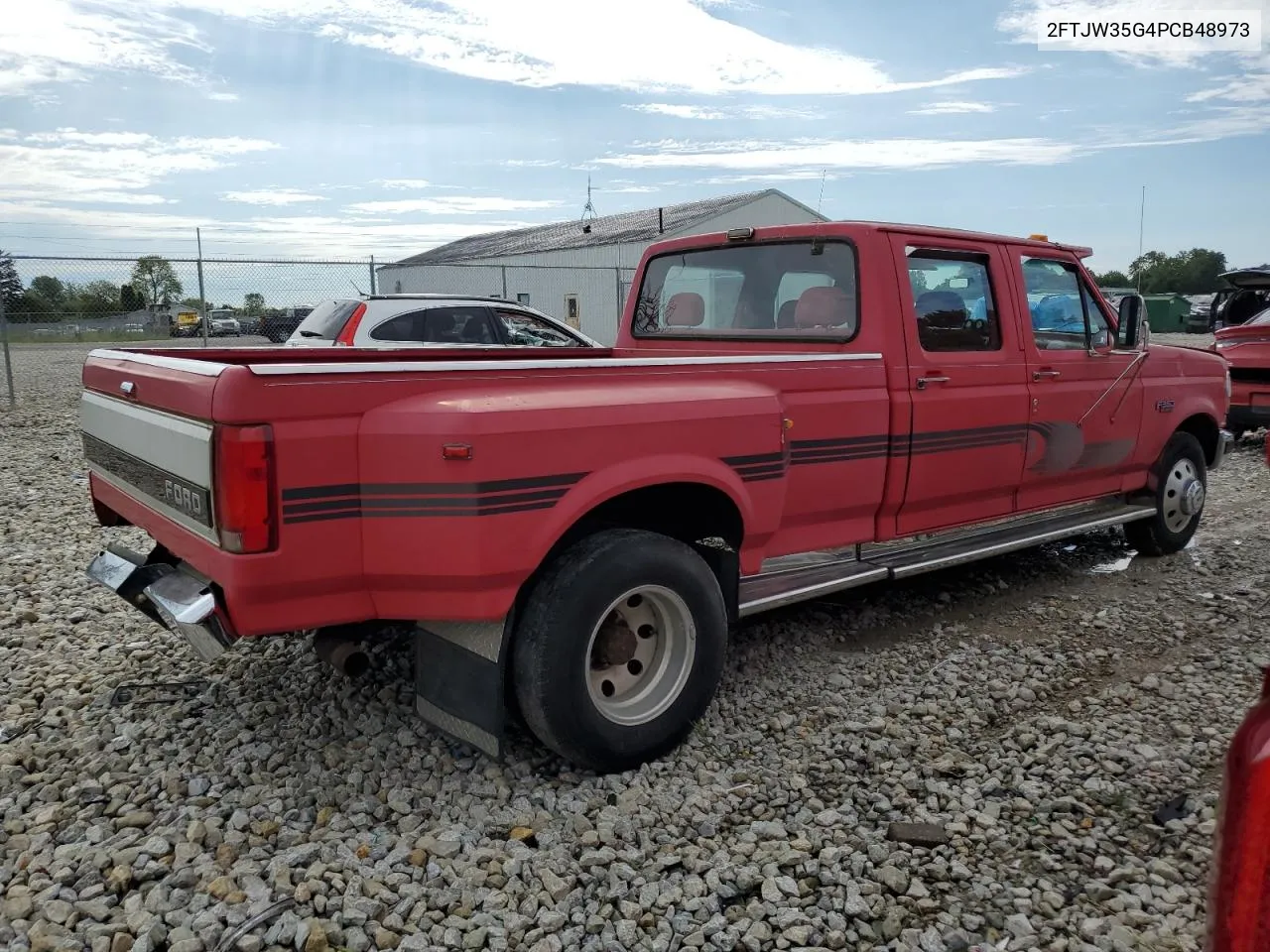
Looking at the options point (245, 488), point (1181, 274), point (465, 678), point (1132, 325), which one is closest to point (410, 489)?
point (245, 488)

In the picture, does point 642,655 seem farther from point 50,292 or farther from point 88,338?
point 88,338

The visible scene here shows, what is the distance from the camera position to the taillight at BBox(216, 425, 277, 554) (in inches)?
107

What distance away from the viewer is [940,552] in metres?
4.64

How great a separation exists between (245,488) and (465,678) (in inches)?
37.2

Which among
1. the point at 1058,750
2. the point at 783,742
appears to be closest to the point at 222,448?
the point at 783,742

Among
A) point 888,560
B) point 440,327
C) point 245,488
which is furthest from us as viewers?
point 440,327

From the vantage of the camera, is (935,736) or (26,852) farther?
(935,736)

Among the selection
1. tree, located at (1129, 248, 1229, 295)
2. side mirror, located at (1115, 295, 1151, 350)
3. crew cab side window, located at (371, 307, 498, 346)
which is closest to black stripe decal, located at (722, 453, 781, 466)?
side mirror, located at (1115, 295, 1151, 350)

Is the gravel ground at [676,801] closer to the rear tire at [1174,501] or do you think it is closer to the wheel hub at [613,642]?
the wheel hub at [613,642]

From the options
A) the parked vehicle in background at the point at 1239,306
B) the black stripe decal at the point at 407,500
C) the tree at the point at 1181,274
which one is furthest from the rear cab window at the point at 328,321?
the tree at the point at 1181,274

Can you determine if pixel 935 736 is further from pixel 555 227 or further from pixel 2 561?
pixel 555 227

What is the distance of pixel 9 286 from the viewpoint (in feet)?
47.3

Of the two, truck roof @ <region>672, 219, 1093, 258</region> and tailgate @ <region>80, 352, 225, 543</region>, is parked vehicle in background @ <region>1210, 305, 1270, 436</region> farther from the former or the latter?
tailgate @ <region>80, 352, 225, 543</region>

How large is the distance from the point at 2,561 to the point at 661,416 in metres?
4.58
